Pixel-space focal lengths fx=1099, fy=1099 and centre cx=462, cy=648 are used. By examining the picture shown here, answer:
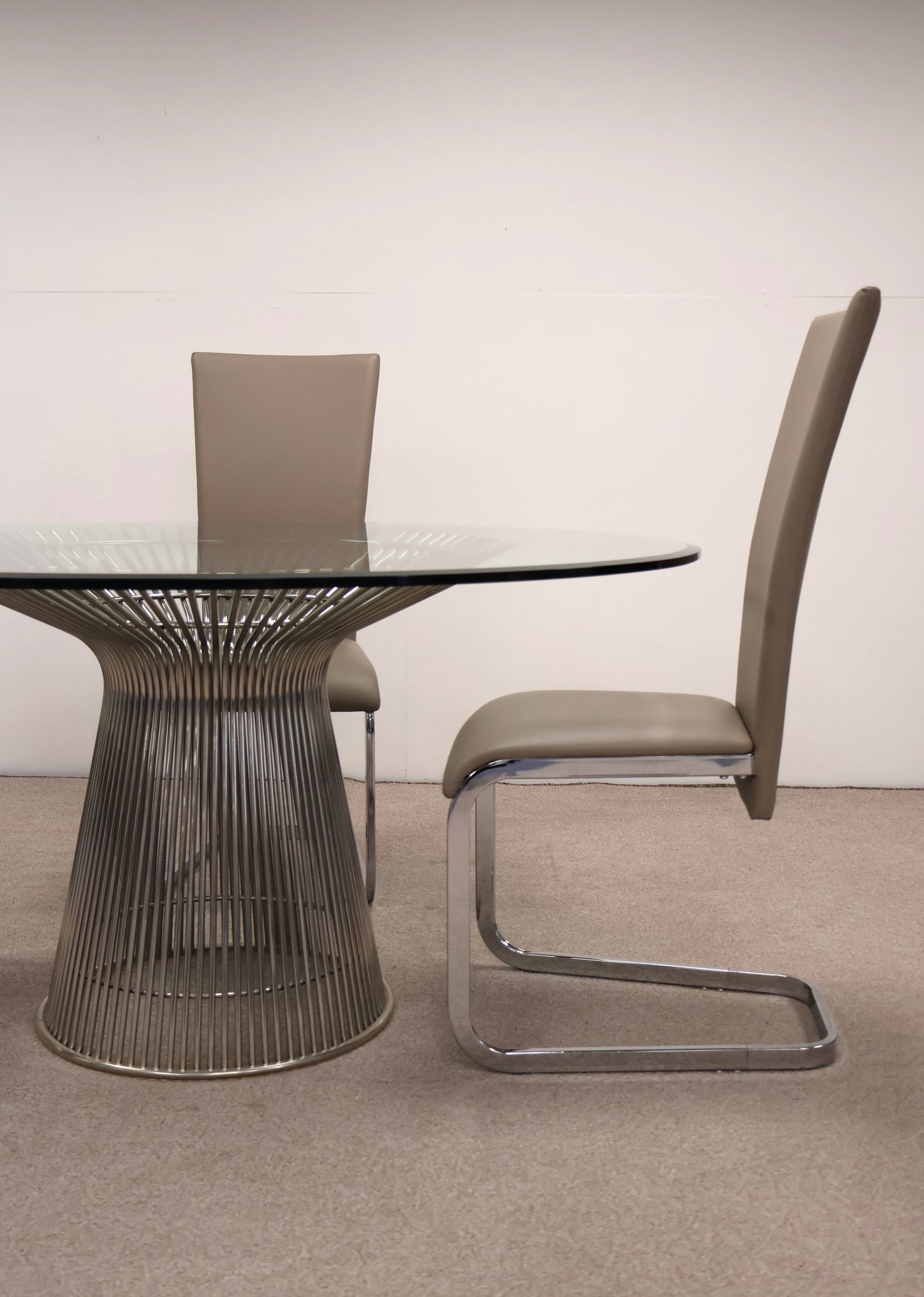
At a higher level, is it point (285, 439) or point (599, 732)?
point (285, 439)

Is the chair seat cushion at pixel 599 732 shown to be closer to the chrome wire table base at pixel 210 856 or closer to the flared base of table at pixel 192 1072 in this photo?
the chrome wire table base at pixel 210 856

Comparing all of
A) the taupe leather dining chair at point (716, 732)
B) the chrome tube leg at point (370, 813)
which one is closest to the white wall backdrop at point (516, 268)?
the chrome tube leg at point (370, 813)

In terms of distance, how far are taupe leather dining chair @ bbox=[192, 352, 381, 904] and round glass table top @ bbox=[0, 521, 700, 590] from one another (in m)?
0.32

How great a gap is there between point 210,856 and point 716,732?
2.54 feet

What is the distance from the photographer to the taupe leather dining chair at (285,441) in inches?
101

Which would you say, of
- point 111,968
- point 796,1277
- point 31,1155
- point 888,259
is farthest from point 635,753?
point 888,259

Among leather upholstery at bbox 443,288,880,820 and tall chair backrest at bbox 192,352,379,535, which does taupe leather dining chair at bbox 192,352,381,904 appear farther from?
leather upholstery at bbox 443,288,880,820

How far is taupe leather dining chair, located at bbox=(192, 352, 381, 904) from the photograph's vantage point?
257cm

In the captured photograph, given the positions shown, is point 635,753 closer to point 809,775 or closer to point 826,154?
point 809,775

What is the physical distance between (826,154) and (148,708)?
262cm

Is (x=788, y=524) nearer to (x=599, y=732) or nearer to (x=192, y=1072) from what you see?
(x=599, y=732)

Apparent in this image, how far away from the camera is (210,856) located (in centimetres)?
166

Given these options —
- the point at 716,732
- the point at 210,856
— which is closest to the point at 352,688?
the point at 210,856

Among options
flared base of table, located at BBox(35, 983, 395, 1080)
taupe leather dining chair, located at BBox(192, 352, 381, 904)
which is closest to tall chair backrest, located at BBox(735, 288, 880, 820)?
flared base of table, located at BBox(35, 983, 395, 1080)
